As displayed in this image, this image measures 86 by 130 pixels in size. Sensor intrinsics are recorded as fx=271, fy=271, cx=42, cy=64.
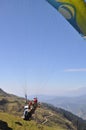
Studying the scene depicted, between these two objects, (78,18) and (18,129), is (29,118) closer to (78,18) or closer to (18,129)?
(78,18)

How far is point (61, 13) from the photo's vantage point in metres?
20.3

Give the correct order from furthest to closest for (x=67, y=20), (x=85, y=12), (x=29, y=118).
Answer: (x=29, y=118) → (x=67, y=20) → (x=85, y=12)

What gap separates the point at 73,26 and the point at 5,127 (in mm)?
64910

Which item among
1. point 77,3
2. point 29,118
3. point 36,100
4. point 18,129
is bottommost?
point 18,129

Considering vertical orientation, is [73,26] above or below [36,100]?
above

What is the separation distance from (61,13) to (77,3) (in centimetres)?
168

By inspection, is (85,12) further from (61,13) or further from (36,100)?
(36,100)

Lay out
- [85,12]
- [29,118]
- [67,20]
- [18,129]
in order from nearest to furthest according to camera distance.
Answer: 1. [85,12]
2. [67,20]
3. [29,118]
4. [18,129]

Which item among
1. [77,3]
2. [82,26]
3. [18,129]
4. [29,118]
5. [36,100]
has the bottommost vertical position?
[18,129]

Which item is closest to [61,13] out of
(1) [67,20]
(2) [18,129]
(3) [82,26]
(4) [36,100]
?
(1) [67,20]

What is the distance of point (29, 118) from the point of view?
88.7ft

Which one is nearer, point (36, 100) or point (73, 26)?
point (73, 26)

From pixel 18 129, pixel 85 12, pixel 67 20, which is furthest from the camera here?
pixel 18 129

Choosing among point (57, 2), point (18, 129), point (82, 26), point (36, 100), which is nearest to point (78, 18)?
point (82, 26)
